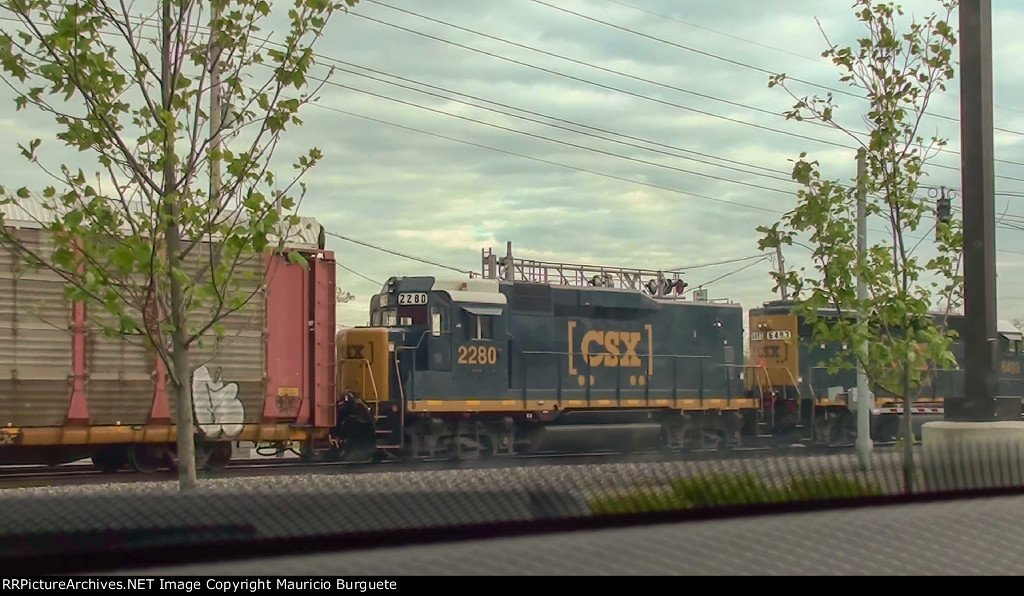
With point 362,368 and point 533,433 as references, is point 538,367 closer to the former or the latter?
point 533,433

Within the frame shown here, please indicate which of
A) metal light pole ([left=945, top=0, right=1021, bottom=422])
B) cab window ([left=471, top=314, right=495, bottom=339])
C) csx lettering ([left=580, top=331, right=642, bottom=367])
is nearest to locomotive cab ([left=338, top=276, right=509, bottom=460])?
cab window ([left=471, top=314, right=495, bottom=339])

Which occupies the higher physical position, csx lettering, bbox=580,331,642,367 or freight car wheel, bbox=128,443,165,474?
csx lettering, bbox=580,331,642,367

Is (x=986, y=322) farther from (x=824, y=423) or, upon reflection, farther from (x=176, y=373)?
(x=824, y=423)

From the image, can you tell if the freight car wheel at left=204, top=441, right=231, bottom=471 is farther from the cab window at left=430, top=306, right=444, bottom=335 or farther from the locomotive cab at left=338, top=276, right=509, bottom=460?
the cab window at left=430, top=306, right=444, bottom=335

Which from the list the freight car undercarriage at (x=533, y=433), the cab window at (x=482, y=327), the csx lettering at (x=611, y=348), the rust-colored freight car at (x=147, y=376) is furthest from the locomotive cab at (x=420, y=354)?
the rust-colored freight car at (x=147, y=376)

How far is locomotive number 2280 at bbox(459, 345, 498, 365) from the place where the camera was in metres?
19.7

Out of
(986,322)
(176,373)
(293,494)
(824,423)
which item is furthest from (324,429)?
(824,423)

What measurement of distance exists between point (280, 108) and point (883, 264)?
18.9 ft

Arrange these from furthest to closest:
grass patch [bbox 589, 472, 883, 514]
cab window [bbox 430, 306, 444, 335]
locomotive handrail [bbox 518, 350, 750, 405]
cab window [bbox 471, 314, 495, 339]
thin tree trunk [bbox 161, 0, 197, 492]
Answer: locomotive handrail [bbox 518, 350, 750, 405], cab window [bbox 471, 314, 495, 339], cab window [bbox 430, 306, 444, 335], thin tree trunk [bbox 161, 0, 197, 492], grass patch [bbox 589, 472, 883, 514]

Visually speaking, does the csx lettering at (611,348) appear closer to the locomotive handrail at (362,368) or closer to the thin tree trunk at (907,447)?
the locomotive handrail at (362,368)

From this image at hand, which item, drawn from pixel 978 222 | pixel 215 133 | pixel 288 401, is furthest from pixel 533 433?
pixel 215 133

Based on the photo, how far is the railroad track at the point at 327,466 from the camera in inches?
559

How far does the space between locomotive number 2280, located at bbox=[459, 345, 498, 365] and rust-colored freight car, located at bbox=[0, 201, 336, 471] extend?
370 cm

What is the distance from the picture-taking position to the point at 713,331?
921 inches
